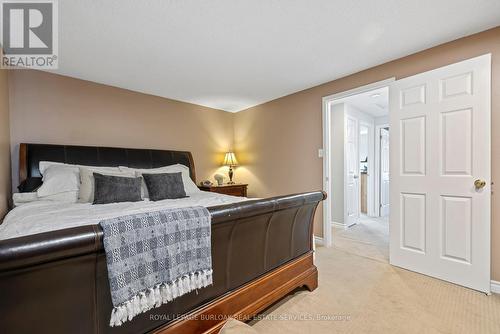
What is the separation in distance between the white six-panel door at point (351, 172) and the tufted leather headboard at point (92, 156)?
2.89 m

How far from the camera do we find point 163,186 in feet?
8.73

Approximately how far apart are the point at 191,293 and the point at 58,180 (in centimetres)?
202

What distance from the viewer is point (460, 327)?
60.4 inches

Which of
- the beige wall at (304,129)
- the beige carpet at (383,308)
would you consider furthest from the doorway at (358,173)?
the beige carpet at (383,308)

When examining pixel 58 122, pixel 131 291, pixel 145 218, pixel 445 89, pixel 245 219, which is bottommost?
pixel 131 291

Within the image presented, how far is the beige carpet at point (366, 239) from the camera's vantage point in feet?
9.67

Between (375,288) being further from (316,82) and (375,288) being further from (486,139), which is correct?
(316,82)

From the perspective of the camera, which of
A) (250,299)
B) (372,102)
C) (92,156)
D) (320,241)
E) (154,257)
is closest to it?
(154,257)

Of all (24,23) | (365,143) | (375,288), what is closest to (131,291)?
(375,288)

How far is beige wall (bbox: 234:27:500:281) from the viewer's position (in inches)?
78.3

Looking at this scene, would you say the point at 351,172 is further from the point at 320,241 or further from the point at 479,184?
the point at 479,184

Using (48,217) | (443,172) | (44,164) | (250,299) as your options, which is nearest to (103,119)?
(44,164)

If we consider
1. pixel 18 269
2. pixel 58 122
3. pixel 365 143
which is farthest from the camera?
pixel 365 143

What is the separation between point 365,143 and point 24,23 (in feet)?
19.3
